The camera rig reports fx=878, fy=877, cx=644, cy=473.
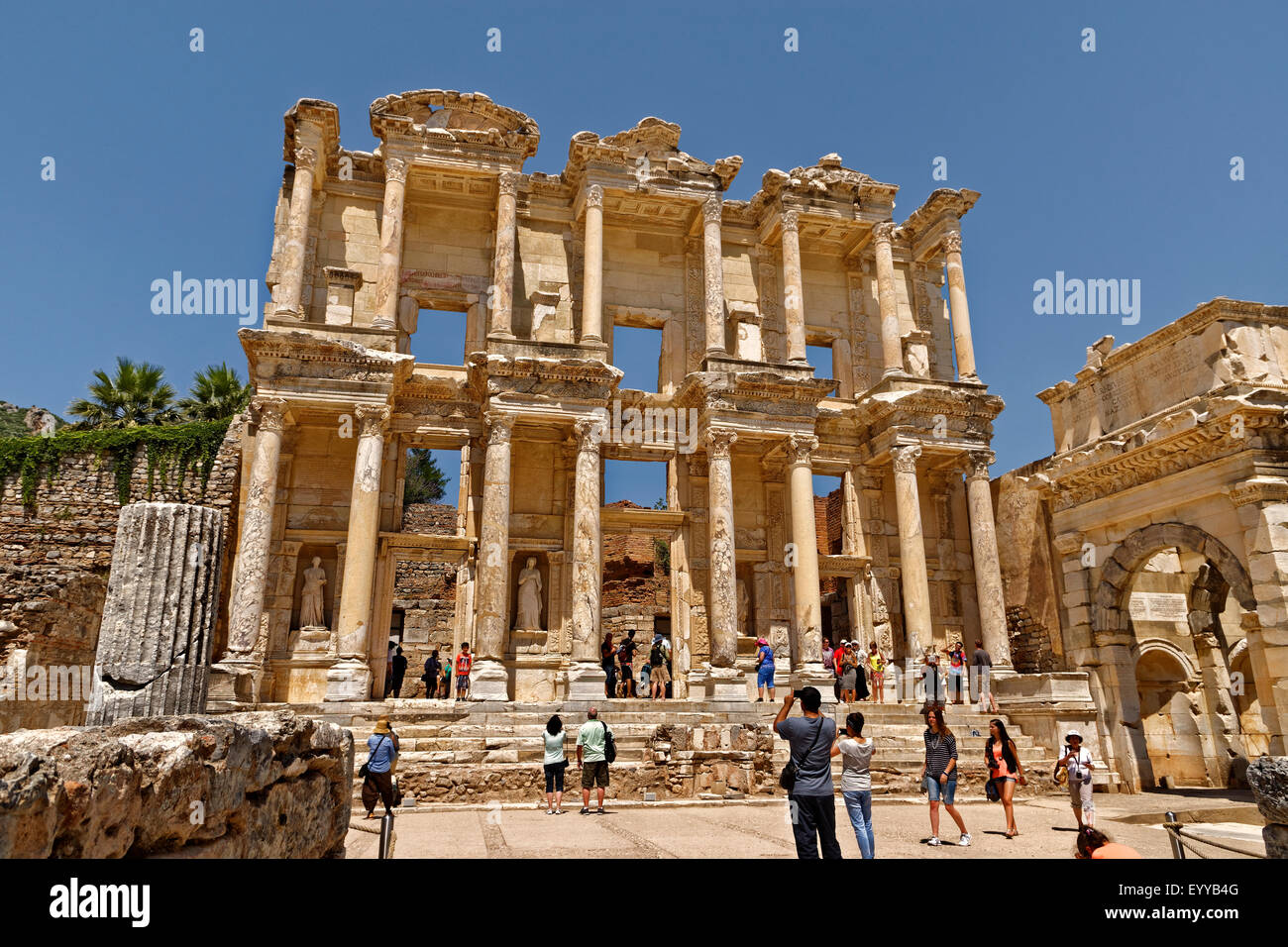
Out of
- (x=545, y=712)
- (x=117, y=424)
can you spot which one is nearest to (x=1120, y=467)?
(x=545, y=712)

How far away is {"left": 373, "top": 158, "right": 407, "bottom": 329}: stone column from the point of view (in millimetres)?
20953

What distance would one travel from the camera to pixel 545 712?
17.3 m

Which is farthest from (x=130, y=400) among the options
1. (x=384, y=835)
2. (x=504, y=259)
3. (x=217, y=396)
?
(x=384, y=835)

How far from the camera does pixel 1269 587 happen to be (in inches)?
565

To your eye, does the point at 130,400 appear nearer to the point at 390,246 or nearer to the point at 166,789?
the point at 390,246

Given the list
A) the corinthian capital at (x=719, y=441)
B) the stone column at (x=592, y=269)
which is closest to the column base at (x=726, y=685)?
the corinthian capital at (x=719, y=441)

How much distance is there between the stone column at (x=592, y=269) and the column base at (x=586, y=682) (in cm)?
793

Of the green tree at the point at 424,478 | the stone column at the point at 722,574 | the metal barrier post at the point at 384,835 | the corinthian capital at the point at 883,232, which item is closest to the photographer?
the metal barrier post at the point at 384,835

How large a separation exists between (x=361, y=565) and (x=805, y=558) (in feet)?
33.0

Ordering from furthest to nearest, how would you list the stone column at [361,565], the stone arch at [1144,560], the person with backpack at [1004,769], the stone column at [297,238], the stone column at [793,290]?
1. the stone column at [793,290]
2. the stone column at [297,238]
3. the stone column at [361,565]
4. the stone arch at [1144,560]
5. the person with backpack at [1004,769]

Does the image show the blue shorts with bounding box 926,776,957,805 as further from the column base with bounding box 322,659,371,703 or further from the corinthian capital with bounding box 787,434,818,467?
the corinthian capital with bounding box 787,434,818,467

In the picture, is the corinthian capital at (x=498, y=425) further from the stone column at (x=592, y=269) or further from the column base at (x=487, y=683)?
the column base at (x=487, y=683)

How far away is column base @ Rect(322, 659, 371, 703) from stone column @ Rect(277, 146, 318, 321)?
8172 mm

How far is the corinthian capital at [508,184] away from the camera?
2222 centimetres
